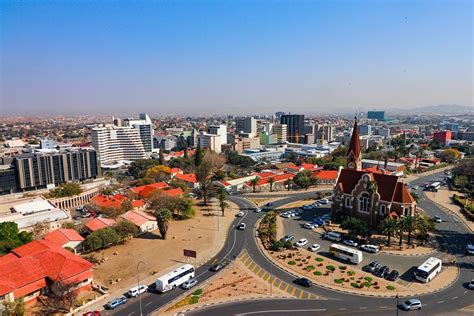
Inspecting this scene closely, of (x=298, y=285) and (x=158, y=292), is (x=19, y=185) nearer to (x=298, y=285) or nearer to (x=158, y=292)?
(x=158, y=292)

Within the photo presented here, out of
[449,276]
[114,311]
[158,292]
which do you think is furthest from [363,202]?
[114,311]

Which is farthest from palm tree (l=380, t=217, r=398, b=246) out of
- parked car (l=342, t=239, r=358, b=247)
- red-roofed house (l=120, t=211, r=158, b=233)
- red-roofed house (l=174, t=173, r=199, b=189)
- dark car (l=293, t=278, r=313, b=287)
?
red-roofed house (l=174, t=173, r=199, b=189)

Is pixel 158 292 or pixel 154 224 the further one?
pixel 154 224

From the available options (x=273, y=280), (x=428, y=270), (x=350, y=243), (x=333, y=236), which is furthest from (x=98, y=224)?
(x=428, y=270)

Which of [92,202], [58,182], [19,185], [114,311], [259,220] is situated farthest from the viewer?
[58,182]

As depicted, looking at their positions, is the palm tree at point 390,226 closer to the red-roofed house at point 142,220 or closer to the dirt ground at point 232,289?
the dirt ground at point 232,289

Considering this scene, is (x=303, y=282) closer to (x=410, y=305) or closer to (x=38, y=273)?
(x=410, y=305)
